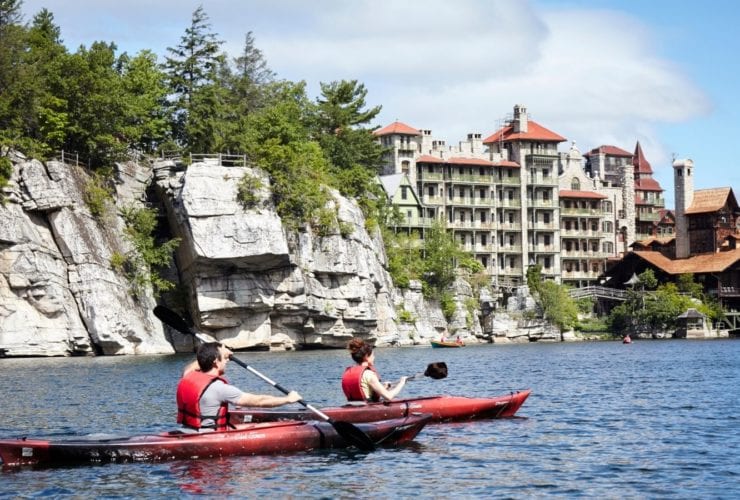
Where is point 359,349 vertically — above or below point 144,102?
below

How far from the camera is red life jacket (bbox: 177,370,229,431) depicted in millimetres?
21688

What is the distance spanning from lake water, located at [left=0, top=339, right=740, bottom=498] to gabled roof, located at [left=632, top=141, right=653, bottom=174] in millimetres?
120564

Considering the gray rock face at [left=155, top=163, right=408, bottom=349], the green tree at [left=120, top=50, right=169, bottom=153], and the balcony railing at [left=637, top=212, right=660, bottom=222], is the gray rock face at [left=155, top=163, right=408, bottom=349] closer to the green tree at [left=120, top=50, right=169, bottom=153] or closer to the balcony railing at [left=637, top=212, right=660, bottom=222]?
the green tree at [left=120, top=50, right=169, bottom=153]

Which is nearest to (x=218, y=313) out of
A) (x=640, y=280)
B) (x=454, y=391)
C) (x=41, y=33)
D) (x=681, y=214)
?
(x=41, y=33)

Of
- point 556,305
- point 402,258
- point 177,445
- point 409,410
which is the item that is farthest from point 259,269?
point 177,445

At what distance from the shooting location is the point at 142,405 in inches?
1362

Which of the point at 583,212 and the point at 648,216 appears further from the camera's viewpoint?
the point at 648,216

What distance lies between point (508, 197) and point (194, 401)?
10691cm

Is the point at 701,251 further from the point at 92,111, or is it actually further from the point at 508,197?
the point at 92,111

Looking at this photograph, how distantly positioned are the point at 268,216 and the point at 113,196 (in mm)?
10010

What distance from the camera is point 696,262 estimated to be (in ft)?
404

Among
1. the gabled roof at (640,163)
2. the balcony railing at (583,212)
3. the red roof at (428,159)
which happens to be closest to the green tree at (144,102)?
the red roof at (428,159)

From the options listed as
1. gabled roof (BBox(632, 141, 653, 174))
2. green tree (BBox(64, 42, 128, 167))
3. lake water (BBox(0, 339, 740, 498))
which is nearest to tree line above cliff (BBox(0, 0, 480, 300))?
green tree (BBox(64, 42, 128, 167))

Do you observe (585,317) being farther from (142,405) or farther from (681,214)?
(142,405)
